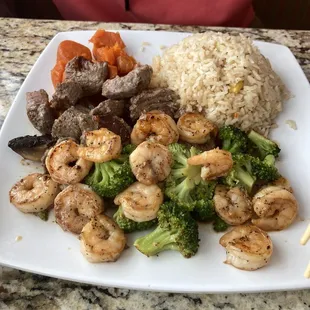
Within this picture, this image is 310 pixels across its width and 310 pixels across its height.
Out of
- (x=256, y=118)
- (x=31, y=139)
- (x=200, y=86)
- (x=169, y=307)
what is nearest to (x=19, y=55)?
(x=31, y=139)

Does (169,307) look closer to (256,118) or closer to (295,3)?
(256,118)

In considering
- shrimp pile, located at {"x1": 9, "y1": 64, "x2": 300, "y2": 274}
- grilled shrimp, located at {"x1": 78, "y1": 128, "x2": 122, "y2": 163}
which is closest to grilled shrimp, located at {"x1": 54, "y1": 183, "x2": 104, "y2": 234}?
shrimp pile, located at {"x1": 9, "y1": 64, "x2": 300, "y2": 274}

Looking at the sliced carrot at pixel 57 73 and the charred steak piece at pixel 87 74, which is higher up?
the charred steak piece at pixel 87 74

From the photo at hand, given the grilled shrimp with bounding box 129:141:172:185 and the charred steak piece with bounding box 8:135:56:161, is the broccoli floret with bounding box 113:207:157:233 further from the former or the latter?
the charred steak piece with bounding box 8:135:56:161

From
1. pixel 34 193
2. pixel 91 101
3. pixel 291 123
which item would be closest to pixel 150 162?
pixel 34 193

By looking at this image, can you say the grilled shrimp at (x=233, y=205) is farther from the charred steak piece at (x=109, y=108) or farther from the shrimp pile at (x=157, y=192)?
the charred steak piece at (x=109, y=108)

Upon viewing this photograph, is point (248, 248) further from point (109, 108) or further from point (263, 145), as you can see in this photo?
point (109, 108)

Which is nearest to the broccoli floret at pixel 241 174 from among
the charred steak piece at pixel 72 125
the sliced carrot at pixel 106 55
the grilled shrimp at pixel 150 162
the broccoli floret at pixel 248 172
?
the broccoli floret at pixel 248 172
